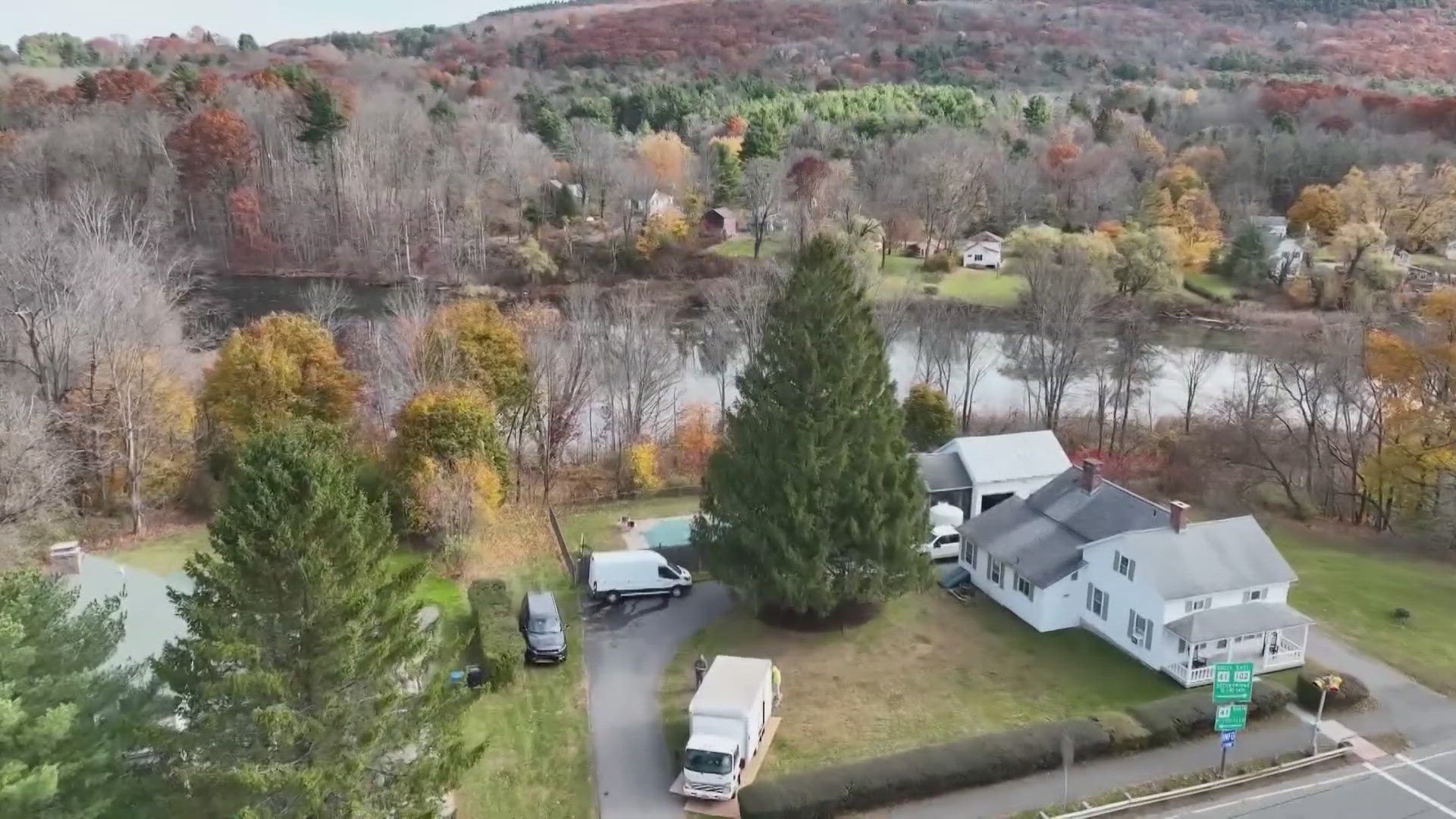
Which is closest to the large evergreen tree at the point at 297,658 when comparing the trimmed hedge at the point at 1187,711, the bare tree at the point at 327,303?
the trimmed hedge at the point at 1187,711

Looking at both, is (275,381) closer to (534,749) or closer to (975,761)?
(534,749)

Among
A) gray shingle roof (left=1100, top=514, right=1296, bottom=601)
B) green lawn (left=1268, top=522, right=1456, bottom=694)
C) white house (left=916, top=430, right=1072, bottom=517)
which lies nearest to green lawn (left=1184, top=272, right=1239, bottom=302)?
green lawn (left=1268, top=522, right=1456, bottom=694)

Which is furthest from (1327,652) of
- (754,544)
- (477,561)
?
(477,561)

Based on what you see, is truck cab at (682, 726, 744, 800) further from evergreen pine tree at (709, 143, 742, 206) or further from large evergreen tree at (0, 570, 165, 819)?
evergreen pine tree at (709, 143, 742, 206)

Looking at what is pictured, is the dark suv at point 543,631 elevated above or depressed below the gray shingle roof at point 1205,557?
below

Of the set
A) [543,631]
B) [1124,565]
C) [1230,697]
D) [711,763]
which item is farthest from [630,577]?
[1230,697]

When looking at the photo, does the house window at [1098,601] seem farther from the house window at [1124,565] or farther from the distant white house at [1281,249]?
the distant white house at [1281,249]
